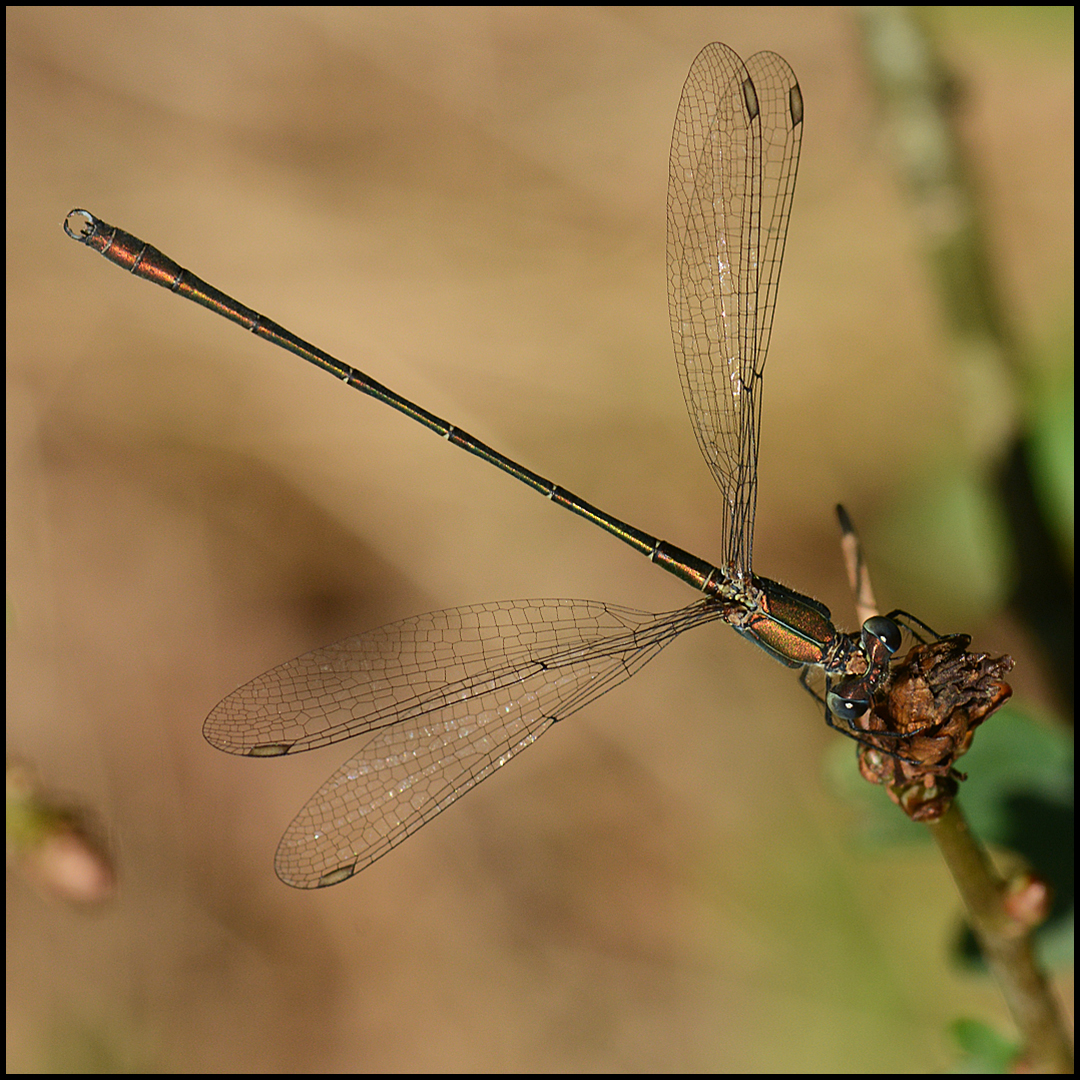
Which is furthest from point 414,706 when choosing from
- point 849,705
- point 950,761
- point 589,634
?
point 950,761

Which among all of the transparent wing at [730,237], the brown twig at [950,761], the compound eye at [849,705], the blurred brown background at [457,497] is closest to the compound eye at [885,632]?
the compound eye at [849,705]

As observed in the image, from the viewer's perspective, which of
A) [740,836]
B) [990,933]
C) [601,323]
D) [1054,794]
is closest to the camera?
[990,933]

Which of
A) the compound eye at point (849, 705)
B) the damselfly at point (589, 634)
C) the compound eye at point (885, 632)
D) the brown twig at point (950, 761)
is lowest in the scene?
the brown twig at point (950, 761)

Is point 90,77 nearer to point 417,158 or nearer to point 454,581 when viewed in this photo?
point 417,158

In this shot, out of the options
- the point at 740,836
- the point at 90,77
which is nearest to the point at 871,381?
the point at 740,836

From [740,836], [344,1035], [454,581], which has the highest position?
[454,581]

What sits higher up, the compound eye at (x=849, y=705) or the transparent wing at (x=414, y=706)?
the transparent wing at (x=414, y=706)

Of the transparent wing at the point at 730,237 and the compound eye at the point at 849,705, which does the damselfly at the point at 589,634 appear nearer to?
the transparent wing at the point at 730,237
